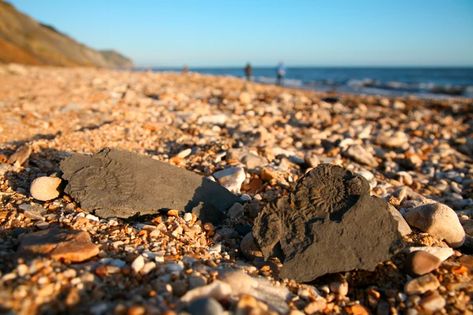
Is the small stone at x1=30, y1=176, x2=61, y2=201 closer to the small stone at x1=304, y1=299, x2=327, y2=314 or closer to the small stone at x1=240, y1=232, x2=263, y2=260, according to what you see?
the small stone at x1=240, y1=232, x2=263, y2=260

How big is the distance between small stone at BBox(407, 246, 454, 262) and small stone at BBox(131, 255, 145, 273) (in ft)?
5.19

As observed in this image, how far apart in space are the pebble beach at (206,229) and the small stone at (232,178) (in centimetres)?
1

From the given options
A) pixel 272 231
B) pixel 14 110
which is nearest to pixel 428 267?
pixel 272 231

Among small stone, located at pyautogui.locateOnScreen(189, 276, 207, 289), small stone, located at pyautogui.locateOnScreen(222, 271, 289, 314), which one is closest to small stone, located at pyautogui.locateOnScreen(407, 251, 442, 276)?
small stone, located at pyautogui.locateOnScreen(222, 271, 289, 314)

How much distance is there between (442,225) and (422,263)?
564 mm

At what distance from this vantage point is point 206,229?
241 centimetres

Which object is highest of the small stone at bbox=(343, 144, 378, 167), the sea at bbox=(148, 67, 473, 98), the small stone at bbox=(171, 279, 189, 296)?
the small stone at bbox=(171, 279, 189, 296)

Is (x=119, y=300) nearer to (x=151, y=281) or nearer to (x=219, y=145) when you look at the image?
(x=151, y=281)

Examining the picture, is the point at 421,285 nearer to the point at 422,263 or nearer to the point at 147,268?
the point at 422,263

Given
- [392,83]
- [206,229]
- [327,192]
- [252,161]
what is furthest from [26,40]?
[327,192]

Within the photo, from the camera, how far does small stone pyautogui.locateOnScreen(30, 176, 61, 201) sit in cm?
249

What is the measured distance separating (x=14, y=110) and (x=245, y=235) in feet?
14.7

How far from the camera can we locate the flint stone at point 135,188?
7.97ft

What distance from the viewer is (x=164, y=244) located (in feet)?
6.94
